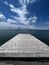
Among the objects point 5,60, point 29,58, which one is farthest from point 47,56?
point 5,60

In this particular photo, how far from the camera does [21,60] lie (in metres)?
4.00

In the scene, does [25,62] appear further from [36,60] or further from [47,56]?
[47,56]

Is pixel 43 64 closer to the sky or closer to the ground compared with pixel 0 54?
closer to the ground

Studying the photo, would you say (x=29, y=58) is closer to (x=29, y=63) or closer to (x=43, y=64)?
(x=29, y=63)

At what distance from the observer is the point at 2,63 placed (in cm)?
400

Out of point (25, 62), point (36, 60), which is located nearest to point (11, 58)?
point (25, 62)

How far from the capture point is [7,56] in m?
3.97

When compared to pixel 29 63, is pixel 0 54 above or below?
above

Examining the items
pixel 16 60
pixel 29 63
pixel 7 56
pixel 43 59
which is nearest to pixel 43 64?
pixel 43 59

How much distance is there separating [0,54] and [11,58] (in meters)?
0.33

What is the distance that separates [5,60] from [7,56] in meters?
0.14

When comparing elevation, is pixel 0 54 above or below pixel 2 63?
above

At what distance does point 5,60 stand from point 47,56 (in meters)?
1.18

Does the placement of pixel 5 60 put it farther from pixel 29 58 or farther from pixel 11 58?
pixel 29 58
